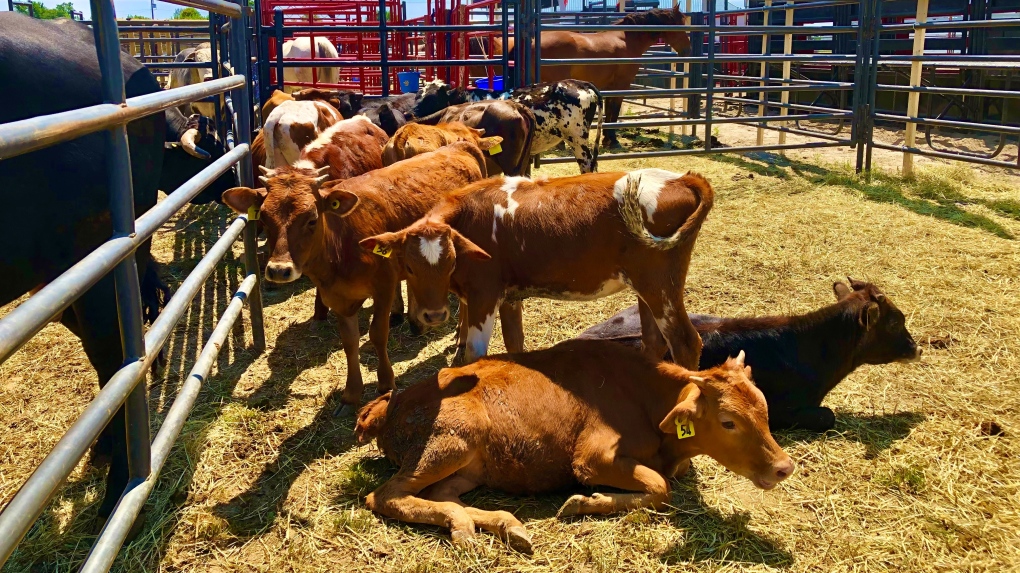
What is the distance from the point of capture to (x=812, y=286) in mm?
6547

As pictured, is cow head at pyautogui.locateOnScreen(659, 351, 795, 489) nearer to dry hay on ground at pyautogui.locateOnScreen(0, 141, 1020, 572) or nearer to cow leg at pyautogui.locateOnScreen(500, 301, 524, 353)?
dry hay on ground at pyautogui.locateOnScreen(0, 141, 1020, 572)

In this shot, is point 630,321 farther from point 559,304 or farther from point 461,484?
point 461,484

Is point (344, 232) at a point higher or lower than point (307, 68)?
lower

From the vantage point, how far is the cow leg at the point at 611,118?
14.1 metres

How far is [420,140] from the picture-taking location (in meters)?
6.82

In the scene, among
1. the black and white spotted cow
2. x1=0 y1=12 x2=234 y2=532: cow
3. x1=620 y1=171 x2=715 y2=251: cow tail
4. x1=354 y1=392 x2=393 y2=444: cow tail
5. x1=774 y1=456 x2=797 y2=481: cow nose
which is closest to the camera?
x1=0 y1=12 x2=234 y2=532: cow

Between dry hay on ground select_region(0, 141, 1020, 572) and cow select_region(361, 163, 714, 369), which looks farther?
cow select_region(361, 163, 714, 369)

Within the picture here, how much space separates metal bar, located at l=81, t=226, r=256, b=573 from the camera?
8.08 ft

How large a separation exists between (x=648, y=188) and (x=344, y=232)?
1828 millimetres

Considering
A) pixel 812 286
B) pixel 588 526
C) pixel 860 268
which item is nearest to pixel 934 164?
pixel 860 268

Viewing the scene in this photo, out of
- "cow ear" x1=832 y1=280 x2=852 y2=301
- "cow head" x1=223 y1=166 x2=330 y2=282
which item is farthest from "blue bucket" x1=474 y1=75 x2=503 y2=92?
"cow head" x1=223 y1=166 x2=330 y2=282

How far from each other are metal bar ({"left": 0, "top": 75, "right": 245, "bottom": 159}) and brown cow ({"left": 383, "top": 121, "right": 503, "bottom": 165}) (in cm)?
346

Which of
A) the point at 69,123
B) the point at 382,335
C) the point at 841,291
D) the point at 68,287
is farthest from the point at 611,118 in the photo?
the point at 68,287

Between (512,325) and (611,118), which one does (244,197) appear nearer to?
(512,325)
